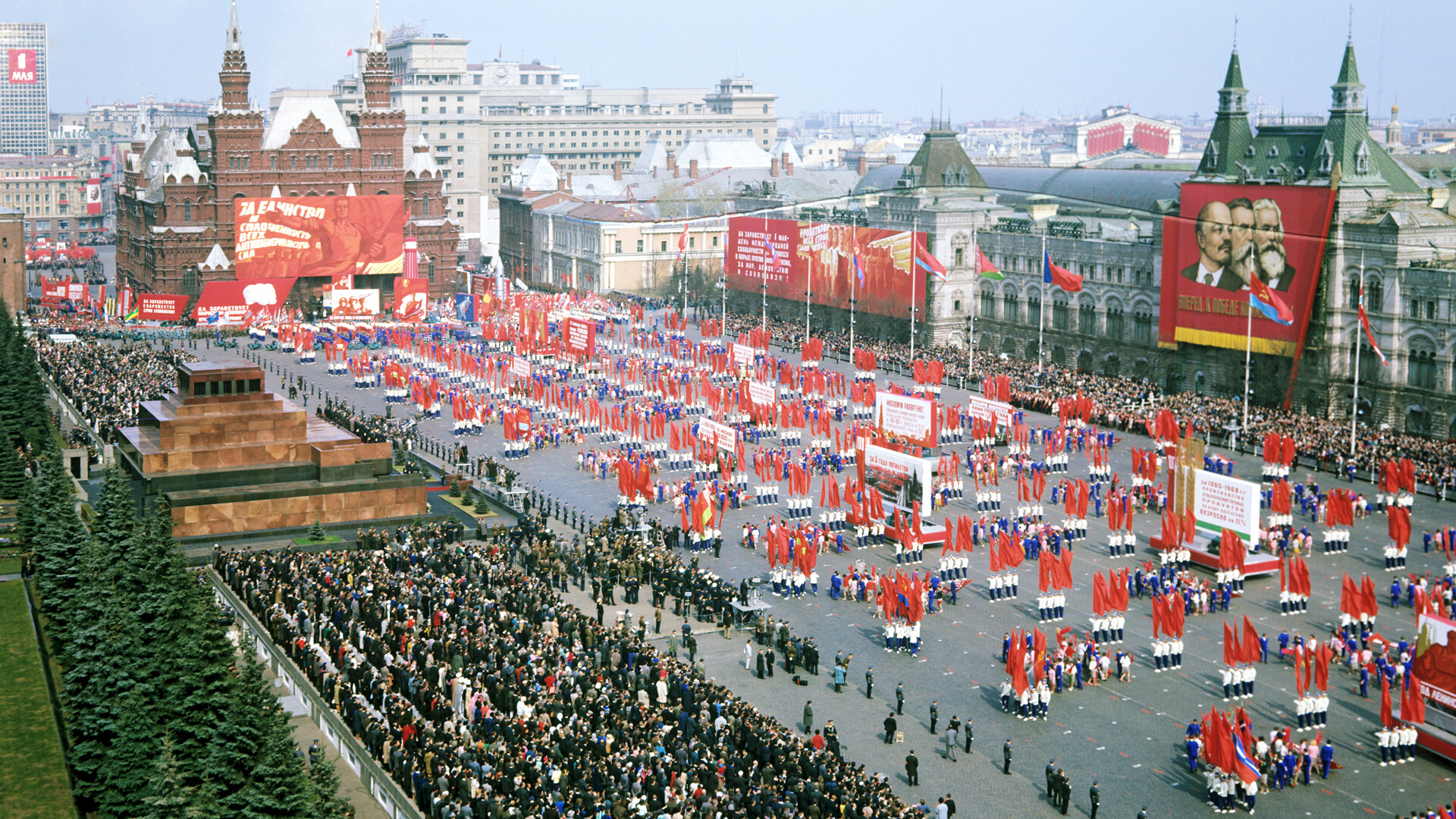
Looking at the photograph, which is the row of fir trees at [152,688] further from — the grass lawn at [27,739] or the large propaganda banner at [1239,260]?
the large propaganda banner at [1239,260]

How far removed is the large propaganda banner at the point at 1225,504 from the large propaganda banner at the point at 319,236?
8281cm

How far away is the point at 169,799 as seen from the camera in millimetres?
23156

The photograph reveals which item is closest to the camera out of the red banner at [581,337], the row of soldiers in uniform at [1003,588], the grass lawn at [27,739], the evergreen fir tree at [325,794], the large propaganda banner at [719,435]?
the evergreen fir tree at [325,794]

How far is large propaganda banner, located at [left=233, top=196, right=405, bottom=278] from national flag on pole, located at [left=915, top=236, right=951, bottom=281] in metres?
45.9

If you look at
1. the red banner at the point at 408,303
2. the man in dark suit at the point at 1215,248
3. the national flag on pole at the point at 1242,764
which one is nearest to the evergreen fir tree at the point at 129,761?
the national flag on pole at the point at 1242,764

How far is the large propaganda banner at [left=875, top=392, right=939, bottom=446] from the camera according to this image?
60.0 metres

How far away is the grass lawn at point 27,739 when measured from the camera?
102 ft

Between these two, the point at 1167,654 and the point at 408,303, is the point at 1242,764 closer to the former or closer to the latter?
the point at 1167,654

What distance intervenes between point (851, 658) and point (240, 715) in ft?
59.6

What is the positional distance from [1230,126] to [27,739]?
70.4m

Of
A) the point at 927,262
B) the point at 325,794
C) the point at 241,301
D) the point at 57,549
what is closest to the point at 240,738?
the point at 325,794

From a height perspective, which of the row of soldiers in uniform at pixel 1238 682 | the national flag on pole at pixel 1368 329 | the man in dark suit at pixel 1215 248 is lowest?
the row of soldiers in uniform at pixel 1238 682

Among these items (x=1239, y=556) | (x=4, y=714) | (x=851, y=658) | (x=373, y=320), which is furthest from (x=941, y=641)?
(x=373, y=320)

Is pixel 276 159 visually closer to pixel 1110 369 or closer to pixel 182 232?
pixel 182 232
